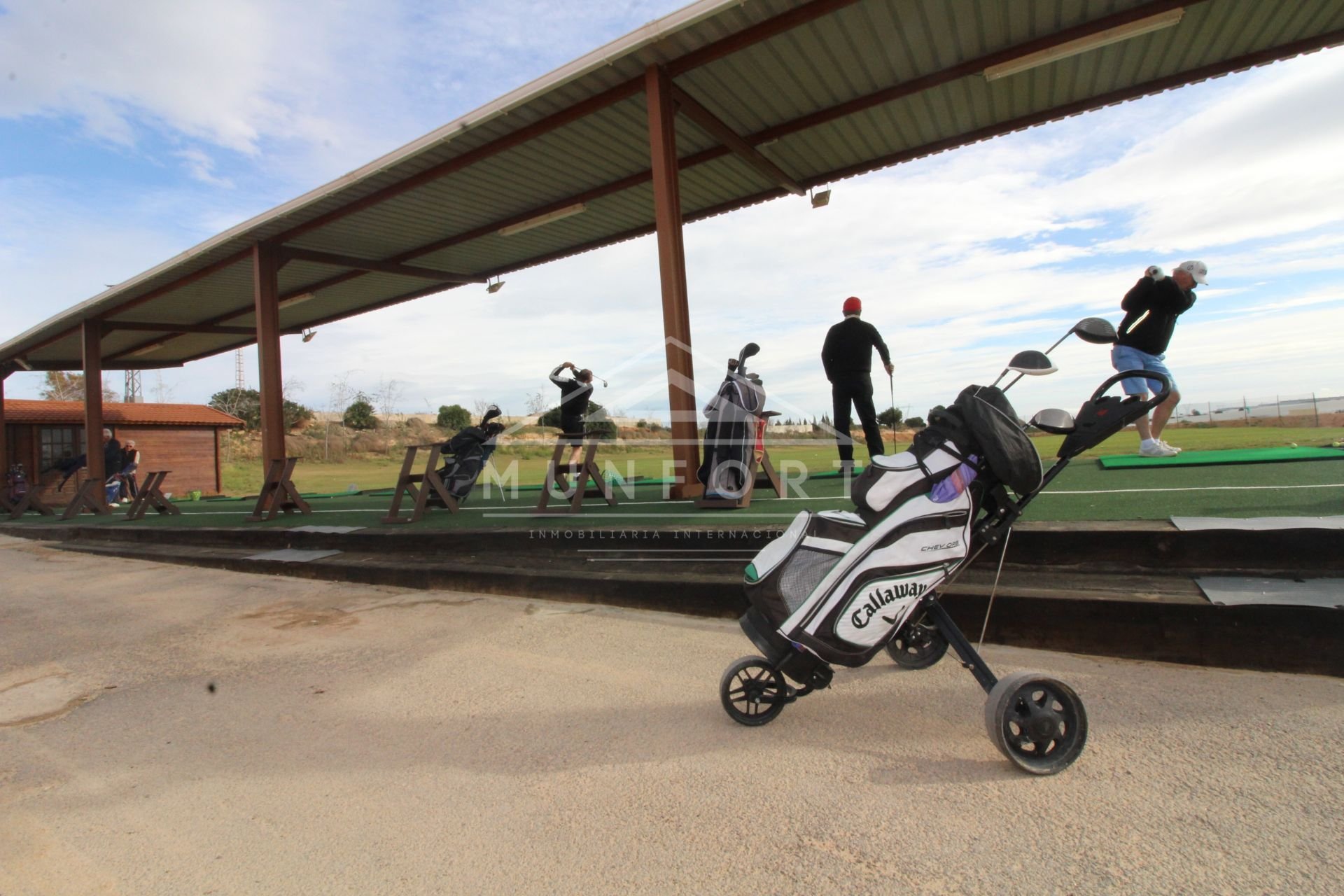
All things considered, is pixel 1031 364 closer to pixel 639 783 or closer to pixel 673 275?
pixel 639 783

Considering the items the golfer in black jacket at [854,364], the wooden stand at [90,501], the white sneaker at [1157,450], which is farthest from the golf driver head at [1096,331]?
the wooden stand at [90,501]

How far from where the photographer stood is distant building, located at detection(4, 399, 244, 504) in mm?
20734

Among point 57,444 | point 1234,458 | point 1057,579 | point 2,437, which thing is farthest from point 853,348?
point 57,444

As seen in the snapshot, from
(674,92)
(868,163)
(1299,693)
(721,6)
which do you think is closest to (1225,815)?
(1299,693)

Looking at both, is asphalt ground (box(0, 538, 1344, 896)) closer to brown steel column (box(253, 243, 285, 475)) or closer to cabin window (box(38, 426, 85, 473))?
brown steel column (box(253, 243, 285, 475))

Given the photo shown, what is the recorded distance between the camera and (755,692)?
2.63 metres

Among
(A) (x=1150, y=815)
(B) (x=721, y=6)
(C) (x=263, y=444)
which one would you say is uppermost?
(B) (x=721, y=6)

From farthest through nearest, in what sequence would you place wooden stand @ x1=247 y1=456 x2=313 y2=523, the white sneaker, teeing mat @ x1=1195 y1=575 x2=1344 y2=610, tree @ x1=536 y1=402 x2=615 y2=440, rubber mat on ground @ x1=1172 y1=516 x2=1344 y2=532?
1. wooden stand @ x1=247 y1=456 x2=313 y2=523
2. tree @ x1=536 y1=402 x2=615 y2=440
3. the white sneaker
4. rubber mat on ground @ x1=1172 y1=516 x2=1344 y2=532
5. teeing mat @ x1=1195 y1=575 x2=1344 y2=610

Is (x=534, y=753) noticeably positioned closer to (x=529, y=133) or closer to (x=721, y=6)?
(x=721, y=6)

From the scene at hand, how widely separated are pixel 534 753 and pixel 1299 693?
9.17ft

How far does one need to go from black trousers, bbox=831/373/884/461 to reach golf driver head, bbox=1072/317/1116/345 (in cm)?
455

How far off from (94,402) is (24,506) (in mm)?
3263

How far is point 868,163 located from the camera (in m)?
9.91

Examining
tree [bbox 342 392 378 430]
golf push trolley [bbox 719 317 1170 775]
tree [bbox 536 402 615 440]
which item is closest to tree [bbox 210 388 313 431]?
tree [bbox 342 392 378 430]
